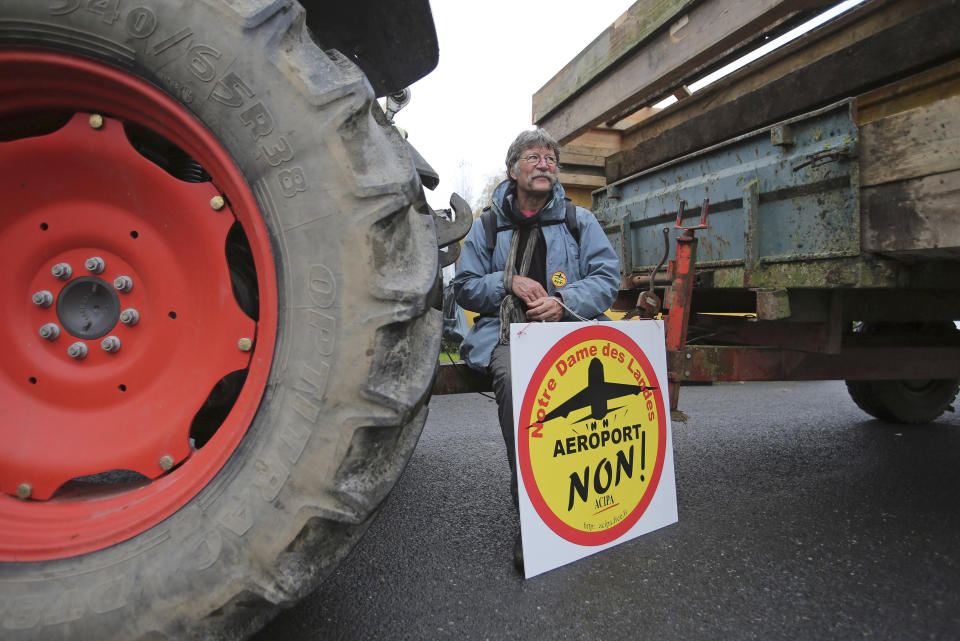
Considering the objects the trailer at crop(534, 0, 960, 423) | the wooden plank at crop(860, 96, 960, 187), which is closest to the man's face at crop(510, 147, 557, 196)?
the trailer at crop(534, 0, 960, 423)

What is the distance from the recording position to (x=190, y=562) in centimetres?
105

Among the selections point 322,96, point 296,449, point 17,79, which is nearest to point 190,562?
point 296,449

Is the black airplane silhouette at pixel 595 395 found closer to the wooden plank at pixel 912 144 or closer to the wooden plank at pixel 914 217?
the wooden plank at pixel 914 217

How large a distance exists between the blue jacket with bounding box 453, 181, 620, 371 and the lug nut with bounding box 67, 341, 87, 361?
1.29 m

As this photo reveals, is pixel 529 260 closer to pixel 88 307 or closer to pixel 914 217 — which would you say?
pixel 914 217

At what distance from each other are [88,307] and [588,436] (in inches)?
58.2

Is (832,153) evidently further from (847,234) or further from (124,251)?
(124,251)

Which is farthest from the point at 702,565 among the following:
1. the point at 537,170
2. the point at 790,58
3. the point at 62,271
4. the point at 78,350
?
the point at 790,58

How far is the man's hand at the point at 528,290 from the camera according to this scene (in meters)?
2.18

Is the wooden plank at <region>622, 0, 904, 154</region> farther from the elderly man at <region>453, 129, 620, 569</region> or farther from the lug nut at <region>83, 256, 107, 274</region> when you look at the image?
the lug nut at <region>83, 256, 107, 274</region>

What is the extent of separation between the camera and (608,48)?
292cm

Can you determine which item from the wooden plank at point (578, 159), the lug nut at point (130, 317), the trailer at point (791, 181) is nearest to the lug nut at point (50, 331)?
the lug nut at point (130, 317)

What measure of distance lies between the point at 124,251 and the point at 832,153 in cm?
223

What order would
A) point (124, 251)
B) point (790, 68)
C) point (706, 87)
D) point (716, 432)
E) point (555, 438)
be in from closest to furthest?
point (124, 251) → point (555, 438) → point (790, 68) → point (706, 87) → point (716, 432)
